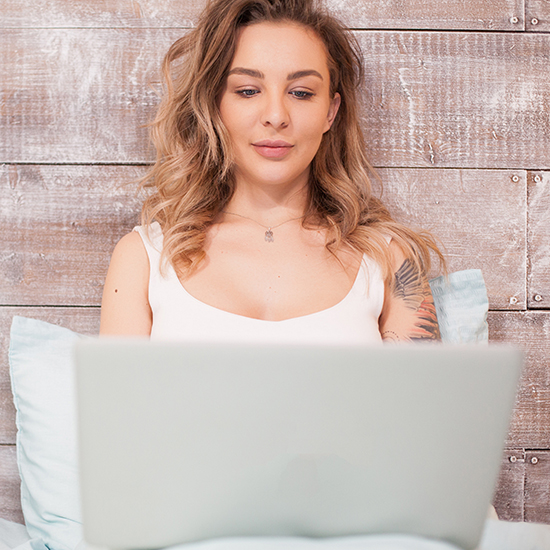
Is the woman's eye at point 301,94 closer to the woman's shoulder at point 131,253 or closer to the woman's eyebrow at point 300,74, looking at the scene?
the woman's eyebrow at point 300,74

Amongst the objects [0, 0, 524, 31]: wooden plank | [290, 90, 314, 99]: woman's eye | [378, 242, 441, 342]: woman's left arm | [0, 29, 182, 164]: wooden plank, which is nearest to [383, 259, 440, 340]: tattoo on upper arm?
[378, 242, 441, 342]: woman's left arm

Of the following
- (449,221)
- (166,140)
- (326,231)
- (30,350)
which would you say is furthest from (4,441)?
(449,221)

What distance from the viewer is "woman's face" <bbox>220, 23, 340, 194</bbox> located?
116 cm

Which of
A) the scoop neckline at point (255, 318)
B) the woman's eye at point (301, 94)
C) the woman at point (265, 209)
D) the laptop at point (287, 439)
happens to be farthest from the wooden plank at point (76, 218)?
the laptop at point (287, 439)

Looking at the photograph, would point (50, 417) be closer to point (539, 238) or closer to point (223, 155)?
point (223, 155)

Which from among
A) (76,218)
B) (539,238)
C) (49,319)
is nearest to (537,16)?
(539,238)

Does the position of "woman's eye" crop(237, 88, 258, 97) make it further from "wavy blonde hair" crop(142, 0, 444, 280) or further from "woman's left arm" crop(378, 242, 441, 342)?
"woman's left arm" crop(378, 242, 441, 342)

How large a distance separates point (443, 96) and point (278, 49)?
487mm

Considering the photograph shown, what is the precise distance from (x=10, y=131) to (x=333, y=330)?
0.96 metres

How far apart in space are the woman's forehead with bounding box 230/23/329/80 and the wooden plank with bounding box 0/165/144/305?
43cm

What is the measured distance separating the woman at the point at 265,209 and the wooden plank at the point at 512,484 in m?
0.48

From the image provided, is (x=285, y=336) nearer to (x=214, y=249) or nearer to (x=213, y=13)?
(x=214, y=249)

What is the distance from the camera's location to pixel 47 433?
1143mm

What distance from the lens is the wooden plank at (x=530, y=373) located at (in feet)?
4.51
